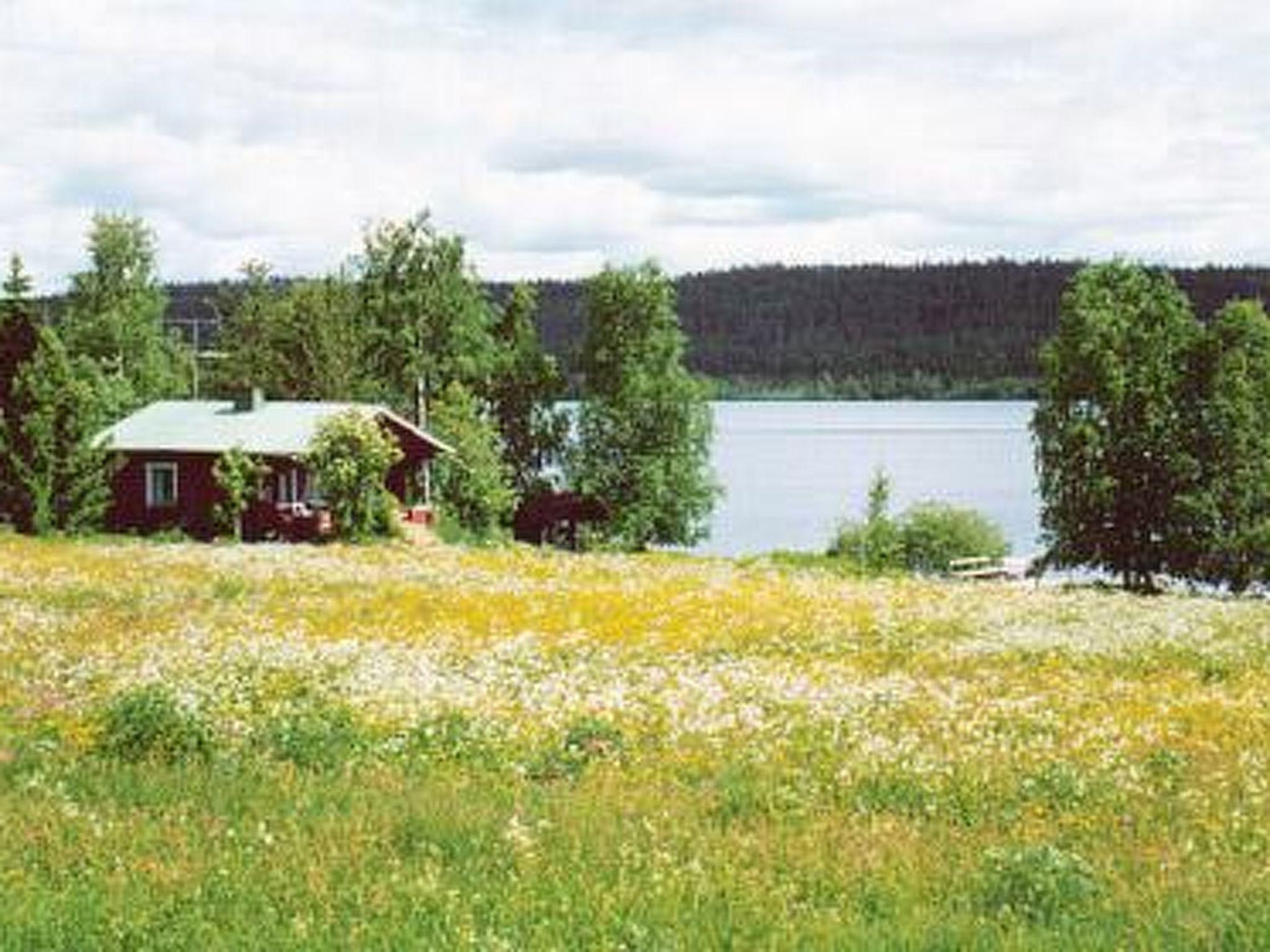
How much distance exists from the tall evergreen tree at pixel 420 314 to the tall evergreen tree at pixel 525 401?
16.0 feet

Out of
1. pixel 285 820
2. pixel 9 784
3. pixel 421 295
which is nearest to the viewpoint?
pixel 285 820

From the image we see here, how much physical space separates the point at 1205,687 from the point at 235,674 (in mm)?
11815

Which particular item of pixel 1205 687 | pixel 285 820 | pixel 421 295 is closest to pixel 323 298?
pixel 421 295

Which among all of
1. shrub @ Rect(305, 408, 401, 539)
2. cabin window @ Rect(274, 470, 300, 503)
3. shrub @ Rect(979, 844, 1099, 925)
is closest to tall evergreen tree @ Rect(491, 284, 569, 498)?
cabin window @ Rect(274, 470, 300, 503)

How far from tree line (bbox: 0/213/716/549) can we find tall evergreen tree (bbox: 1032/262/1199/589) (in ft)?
81.5

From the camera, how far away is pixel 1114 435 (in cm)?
7131

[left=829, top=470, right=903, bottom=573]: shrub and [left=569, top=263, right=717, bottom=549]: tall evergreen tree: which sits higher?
[left=569, top=263, right=717, bottom=549]: tall evergreen tree

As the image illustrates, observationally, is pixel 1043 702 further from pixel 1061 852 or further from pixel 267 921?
pixel 267 921

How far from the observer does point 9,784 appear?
13.8 meters

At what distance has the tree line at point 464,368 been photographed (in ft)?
297

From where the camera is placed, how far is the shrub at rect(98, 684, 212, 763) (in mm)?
15273

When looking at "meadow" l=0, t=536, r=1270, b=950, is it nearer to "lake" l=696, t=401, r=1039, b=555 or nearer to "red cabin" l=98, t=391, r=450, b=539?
"red cabin" l=98, t=391, r=450, b=539

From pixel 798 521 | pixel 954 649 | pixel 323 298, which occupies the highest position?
pixel 323 298

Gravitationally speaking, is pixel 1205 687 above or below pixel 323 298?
below
